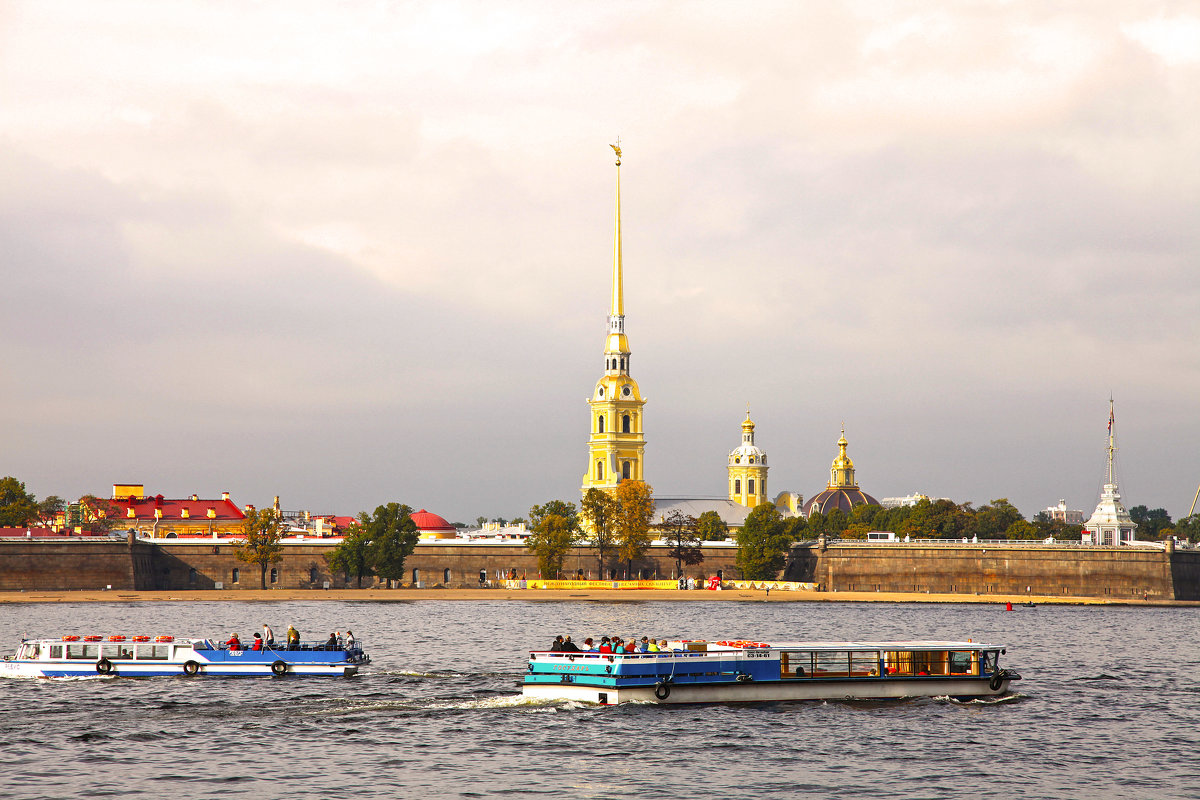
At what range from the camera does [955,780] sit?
36719mm

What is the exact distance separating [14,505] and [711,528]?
→ 2991 inches

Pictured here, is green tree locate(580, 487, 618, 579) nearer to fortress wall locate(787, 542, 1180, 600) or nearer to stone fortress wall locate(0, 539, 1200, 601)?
stone fortress wall locate(0, 539, 1200, 601)

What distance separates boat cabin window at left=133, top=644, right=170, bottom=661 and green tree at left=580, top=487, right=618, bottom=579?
94.6 m

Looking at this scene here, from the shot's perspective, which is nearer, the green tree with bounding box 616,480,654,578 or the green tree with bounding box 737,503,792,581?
the green tree with bounding box 737,503,792,581

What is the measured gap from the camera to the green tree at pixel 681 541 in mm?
150750

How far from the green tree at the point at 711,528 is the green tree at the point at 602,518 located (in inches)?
669

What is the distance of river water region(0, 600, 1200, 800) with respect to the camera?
3550 cm

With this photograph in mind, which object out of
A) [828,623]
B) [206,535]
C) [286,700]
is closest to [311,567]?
[206,535]

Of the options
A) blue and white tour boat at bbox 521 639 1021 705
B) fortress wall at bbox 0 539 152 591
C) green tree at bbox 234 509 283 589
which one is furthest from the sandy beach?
blue and white tour boat at bbox 521 639 1021 705

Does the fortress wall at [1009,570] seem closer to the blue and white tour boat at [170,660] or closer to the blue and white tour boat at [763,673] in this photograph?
the blue and white tour boat at [763,673]

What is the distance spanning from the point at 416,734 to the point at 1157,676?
3426cm

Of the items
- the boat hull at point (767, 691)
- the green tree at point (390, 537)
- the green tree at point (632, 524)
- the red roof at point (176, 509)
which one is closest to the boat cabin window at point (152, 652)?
the boat hull at point (767, 691)

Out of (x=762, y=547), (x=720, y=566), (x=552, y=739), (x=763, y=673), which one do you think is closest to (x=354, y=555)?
(x=720, y=566)

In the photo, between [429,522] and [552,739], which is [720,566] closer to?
[429,522]
